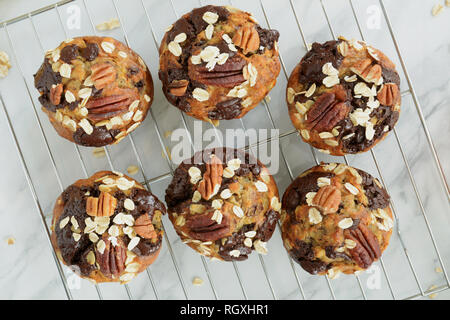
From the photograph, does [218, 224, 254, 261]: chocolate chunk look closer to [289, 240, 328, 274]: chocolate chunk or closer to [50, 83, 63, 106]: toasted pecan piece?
[289, 240, 328, 274]: chocolate chunk

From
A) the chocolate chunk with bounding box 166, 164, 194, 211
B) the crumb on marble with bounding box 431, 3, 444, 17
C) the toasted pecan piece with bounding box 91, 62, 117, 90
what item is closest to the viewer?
the toasted pecan piece with bounding box 91, 62, 117, 90

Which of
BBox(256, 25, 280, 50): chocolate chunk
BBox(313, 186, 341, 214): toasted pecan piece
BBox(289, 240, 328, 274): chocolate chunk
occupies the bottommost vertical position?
BBox(289, 240, 328, 274): chocolate chunk

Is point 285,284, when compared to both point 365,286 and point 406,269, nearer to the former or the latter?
point 365,286

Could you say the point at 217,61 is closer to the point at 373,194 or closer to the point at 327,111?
the point at 327,111

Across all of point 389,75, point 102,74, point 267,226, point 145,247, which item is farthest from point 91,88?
point 389,75

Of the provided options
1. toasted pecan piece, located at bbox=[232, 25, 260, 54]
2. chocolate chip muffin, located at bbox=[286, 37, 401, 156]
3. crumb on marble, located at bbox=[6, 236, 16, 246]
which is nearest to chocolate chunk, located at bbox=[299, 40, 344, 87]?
chocolate chip muffin, located at bbox=[286, 37, 401, 156]

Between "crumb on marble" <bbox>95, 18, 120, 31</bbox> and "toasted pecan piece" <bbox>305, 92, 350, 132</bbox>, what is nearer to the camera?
"toasted pecan piece" <bbox>305, 92, 350, 132</bbox>

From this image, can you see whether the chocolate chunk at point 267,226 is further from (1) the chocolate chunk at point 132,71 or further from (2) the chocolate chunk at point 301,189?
(1) the chocolate chunk at point 132,71
